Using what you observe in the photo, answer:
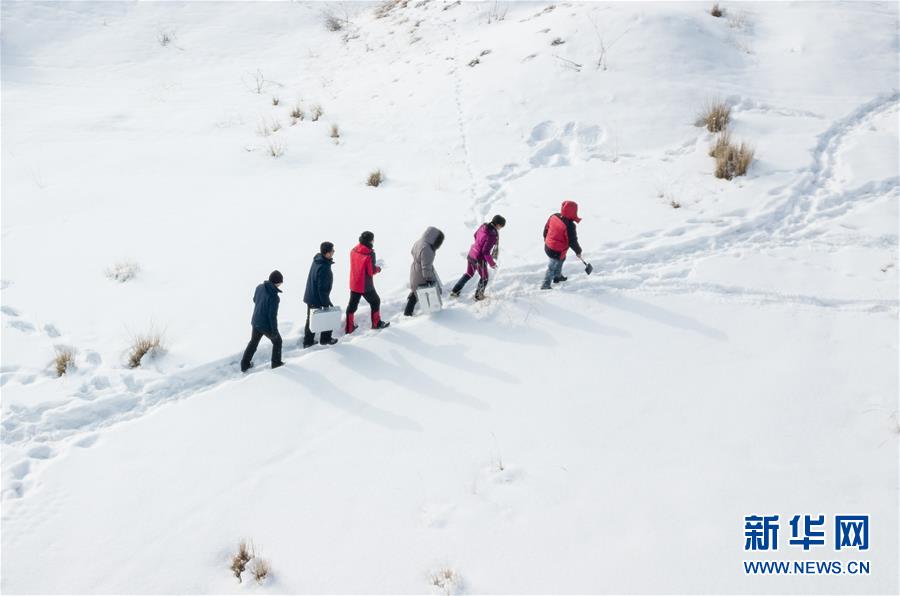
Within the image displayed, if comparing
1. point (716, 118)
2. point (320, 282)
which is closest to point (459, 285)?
point (320, 282)

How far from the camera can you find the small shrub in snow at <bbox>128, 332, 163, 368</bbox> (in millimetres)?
Answer: 6074

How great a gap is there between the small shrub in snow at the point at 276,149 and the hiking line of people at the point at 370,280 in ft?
16.5

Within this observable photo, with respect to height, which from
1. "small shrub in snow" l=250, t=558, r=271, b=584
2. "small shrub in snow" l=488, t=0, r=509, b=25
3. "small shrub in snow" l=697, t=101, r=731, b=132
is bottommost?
"small shrub in snow" l=250, t=558, r=271, b=584

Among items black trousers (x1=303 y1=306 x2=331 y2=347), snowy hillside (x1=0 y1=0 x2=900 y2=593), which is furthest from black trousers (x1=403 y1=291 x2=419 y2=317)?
black trousers (x1=303 y1=306 x2=331 y2=347)

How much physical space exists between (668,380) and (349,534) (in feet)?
10.6

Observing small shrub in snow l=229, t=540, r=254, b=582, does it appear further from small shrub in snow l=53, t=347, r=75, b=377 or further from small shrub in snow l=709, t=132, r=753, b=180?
small shrub in snow l=709, t=132, r=753, b=180

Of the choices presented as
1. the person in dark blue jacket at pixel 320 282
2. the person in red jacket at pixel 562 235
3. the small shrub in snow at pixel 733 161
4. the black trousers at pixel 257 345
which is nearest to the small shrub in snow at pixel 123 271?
the black trousers at pixel 257 345

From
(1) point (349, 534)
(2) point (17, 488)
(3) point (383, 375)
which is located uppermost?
(3) point (383, 375)

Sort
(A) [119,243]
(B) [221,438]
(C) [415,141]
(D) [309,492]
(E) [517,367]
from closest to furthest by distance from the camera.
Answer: (D) [309,492]
(B) [221,438]
(E) [517,367]
(A) [119,243]
(C) [415,141]

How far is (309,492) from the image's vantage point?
Answer: 461 centimetres

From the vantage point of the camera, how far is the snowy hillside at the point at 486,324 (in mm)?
4145

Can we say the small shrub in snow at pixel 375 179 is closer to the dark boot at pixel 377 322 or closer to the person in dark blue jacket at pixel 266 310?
the dark boot at pixel 377 322

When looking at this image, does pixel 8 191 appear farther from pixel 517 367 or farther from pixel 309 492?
pixel 517 367

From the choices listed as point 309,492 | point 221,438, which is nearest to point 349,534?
point 309,492
